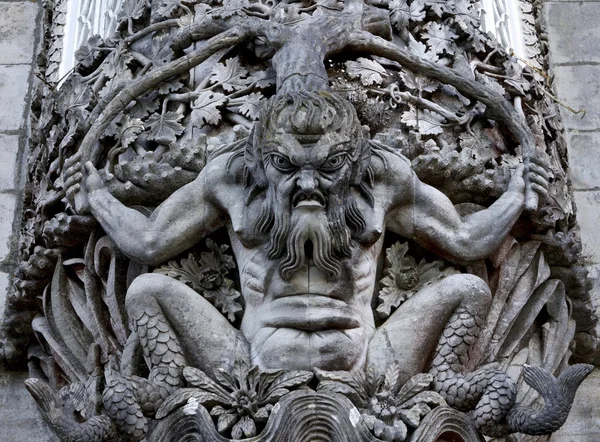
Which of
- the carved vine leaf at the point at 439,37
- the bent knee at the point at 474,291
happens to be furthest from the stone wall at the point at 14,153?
the carved vine leaf at the point at 439,37

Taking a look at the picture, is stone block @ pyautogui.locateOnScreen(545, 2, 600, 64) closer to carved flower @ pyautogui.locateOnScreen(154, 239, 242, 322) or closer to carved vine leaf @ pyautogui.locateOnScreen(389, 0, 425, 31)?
carved vine leaf @ pyautogui.locateOnScreen(389, 0, 425, 31)

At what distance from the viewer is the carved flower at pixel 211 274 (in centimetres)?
636

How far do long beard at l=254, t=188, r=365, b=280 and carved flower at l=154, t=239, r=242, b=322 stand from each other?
33 cm

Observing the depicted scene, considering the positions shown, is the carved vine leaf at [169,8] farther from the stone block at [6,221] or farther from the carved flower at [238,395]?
the carved flower at [238,395]

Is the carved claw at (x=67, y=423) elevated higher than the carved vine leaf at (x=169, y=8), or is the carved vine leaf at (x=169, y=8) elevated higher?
the carved vine leaf at (x=169, y=8)

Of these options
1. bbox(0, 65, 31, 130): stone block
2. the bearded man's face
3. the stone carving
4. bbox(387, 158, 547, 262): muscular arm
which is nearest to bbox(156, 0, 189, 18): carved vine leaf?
the stone carving

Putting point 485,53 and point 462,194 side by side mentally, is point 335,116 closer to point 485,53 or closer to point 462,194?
point 462,194

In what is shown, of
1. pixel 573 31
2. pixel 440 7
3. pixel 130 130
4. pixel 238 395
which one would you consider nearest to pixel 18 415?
pixel 130 130

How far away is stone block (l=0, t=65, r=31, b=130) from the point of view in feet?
27.7

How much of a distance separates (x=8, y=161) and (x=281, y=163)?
2666 millimetres

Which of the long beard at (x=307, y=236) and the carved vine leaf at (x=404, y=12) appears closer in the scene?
the long beard at (x=307, y=236)

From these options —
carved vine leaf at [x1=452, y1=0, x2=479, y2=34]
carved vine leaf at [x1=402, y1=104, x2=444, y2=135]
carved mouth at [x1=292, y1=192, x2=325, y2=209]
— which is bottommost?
carved mouth at [x1=292, y1=192, x2=325, y2=209]

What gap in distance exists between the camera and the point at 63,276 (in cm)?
699

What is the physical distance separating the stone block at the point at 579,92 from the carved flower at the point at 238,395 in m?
3.29
